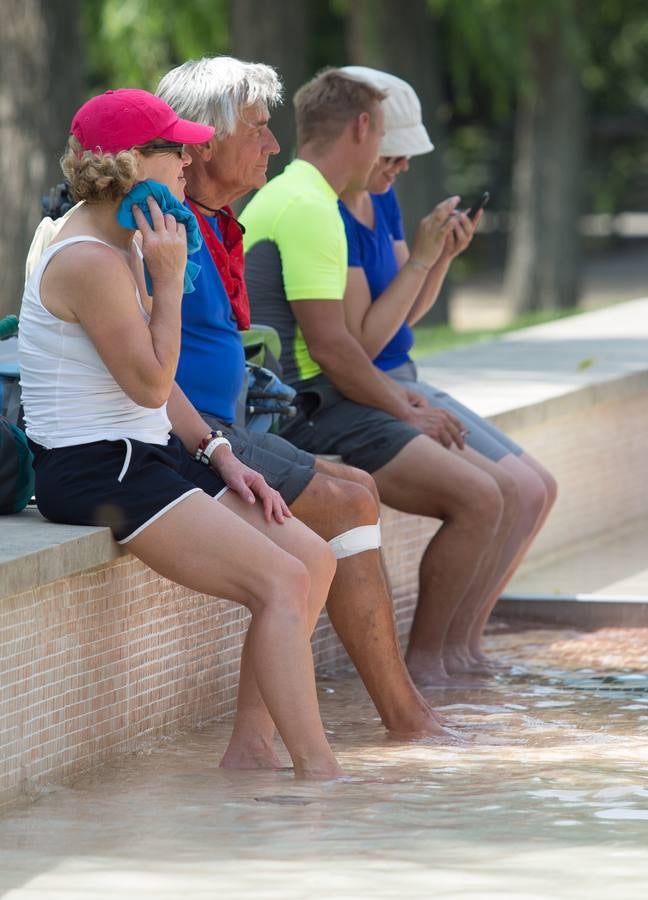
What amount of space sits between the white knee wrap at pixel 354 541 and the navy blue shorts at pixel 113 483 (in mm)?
512

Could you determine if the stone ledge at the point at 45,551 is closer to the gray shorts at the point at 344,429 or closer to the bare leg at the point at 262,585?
the bare leg at the point at 262,585

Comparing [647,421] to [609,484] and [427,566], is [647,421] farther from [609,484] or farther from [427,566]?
[427,566]

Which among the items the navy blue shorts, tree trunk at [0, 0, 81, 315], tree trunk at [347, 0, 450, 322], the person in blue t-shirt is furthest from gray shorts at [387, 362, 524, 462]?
Result: tree trunk at [347, 0, 450, 322]

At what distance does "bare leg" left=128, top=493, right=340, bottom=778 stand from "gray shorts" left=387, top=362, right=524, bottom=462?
1.73 metres

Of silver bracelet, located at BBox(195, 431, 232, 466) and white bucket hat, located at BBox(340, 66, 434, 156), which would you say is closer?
silver bracelet, located at BBox(195, 431, 232, 466)

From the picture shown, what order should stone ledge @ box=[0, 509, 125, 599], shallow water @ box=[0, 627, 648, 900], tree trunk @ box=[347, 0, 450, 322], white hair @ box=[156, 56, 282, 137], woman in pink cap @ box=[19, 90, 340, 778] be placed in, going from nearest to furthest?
shallow water @ box=[0, 627, 648, 900] < stone ledge @ box=[0, 509, 125, 599] < woman in pink cap @ box=[19, 90, 340, 778] < white hair @ box=[156, 56, 282, 137] < tree trunk @ box=[347, 0, 450, 322]

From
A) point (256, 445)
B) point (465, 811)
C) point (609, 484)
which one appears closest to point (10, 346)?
point (256, 445)

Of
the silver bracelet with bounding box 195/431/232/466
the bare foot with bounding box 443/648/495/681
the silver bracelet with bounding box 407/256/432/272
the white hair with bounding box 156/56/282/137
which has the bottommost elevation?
the bare foot with bounding box 443/648/495/681

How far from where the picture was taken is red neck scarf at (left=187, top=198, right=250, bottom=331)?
14.8ft

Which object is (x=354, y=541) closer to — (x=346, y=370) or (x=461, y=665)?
(x=346, y=370)

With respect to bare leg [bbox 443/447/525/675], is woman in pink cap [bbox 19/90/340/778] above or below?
above

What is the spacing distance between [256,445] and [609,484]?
3496 millimetres

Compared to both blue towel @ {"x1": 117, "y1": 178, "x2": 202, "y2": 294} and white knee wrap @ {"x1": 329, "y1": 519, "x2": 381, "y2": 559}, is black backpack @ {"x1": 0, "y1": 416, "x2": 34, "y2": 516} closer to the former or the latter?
blue towel @ {"x1": 117, "y1": 178, "x2": 202, "y2": 294}

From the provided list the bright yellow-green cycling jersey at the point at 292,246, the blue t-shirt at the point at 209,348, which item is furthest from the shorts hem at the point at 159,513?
the bright yellow-green cycling jersey at the point at 292,246
